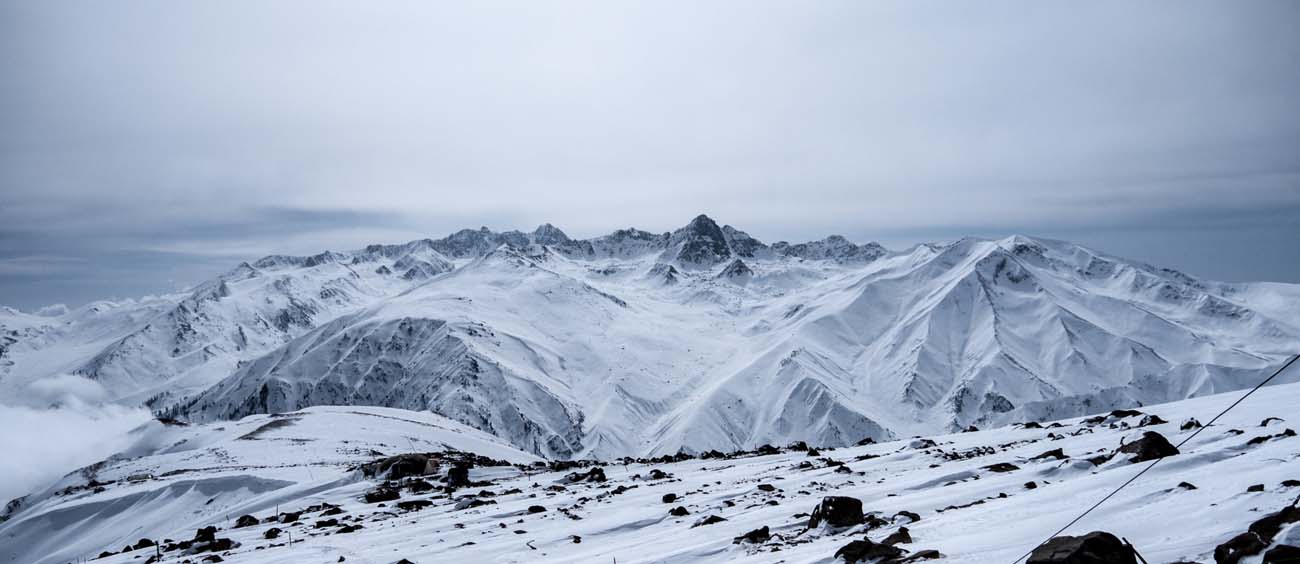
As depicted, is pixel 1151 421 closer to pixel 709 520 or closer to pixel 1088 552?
pixel 709 520

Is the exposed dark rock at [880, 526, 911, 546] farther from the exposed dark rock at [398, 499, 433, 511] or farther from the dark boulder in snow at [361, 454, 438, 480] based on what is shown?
the dark boulder in snow at [361, 454, 438, 480]

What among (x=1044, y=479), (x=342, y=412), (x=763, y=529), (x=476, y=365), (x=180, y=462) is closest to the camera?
(x=763, y=529)

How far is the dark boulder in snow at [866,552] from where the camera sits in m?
11.0

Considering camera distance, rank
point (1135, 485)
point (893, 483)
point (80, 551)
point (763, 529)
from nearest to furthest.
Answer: point (1135, 485)
point (763, 529)
point (893, 483)
point (80, 551)

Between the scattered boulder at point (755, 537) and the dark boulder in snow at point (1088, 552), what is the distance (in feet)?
22.7

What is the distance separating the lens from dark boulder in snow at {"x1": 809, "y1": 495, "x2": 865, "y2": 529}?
14242 mm

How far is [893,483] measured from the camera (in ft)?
64.4

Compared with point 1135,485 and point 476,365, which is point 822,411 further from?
point 1135,485

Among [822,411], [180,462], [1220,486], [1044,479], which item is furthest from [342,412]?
[822,411]

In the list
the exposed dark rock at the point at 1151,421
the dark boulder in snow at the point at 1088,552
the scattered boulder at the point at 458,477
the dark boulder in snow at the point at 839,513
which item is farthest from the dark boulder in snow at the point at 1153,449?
the scattered boulder at the point at 458,477

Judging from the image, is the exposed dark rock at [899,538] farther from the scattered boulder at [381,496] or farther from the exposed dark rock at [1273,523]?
the scattered boulder at [381,496]

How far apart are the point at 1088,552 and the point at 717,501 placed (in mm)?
13047

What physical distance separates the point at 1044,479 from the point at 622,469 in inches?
764

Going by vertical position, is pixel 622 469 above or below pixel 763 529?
below
